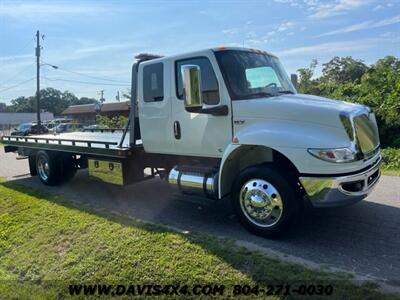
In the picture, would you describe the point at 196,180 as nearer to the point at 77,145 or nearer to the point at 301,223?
the point at 301,223

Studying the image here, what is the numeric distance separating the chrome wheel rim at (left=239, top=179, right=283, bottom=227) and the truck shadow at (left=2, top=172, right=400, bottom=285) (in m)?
0.26

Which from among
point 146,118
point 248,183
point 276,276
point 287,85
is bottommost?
point 276,276

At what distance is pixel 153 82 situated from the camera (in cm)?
607

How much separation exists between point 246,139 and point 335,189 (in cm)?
123

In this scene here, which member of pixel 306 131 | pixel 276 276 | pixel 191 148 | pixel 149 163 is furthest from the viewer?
pixel 149 163

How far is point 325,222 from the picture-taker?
17.3 feet

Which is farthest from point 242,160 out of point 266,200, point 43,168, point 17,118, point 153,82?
point 17,118

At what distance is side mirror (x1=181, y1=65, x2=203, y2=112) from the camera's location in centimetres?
471

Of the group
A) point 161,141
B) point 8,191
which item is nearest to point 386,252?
point 161,141

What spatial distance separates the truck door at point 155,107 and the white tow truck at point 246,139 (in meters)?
0.02

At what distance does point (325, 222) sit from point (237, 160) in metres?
1.51

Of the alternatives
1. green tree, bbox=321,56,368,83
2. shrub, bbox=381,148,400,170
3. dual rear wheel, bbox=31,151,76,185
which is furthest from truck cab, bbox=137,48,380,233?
green tree, bbox=321,56,368,83

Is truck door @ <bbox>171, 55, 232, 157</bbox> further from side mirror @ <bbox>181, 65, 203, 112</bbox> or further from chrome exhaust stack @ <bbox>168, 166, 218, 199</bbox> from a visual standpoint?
side mirror @ <bbox>181, 65, 203, 112</bbox>

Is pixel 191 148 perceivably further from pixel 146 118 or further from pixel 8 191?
pixel 8 191
